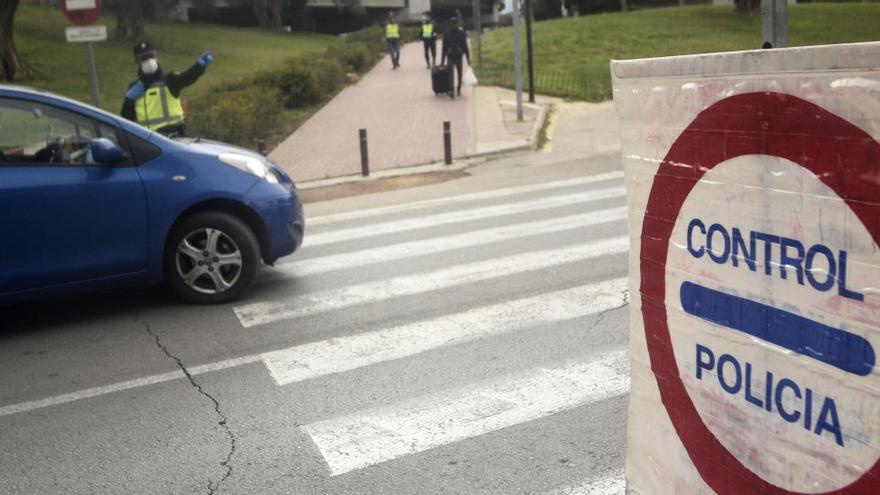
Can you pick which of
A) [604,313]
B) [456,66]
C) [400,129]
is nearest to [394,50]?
[456,66]

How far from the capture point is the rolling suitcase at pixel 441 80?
959 inches

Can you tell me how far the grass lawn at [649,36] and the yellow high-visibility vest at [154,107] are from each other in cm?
1632

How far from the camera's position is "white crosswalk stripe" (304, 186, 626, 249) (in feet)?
32.0

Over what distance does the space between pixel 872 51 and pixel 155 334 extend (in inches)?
217

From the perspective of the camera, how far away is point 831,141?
1.85 m

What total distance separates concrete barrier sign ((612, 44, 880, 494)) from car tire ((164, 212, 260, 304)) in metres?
4.75

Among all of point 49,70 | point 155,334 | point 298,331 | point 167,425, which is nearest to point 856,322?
point 167,425

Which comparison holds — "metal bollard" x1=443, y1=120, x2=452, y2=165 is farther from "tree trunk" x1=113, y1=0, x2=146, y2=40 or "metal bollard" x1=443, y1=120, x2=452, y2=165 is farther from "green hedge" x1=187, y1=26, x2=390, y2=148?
"tree trunk" x1=113, y1=0, x2=146, y2=40

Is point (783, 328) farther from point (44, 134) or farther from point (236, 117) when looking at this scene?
point (236, 117)

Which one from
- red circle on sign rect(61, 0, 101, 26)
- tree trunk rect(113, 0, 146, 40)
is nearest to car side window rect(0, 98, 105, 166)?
red circle on sign rect(61, 0, 101, 26)

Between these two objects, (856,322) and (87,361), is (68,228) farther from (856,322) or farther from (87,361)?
(856,322)

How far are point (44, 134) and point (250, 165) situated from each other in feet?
4.86

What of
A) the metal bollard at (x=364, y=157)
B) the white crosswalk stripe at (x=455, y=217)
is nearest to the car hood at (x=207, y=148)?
the white crosswalk stripe at (x=455, y=217)

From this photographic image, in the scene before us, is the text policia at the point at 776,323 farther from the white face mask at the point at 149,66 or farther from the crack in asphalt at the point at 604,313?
the white face mask at the point at 149,66
